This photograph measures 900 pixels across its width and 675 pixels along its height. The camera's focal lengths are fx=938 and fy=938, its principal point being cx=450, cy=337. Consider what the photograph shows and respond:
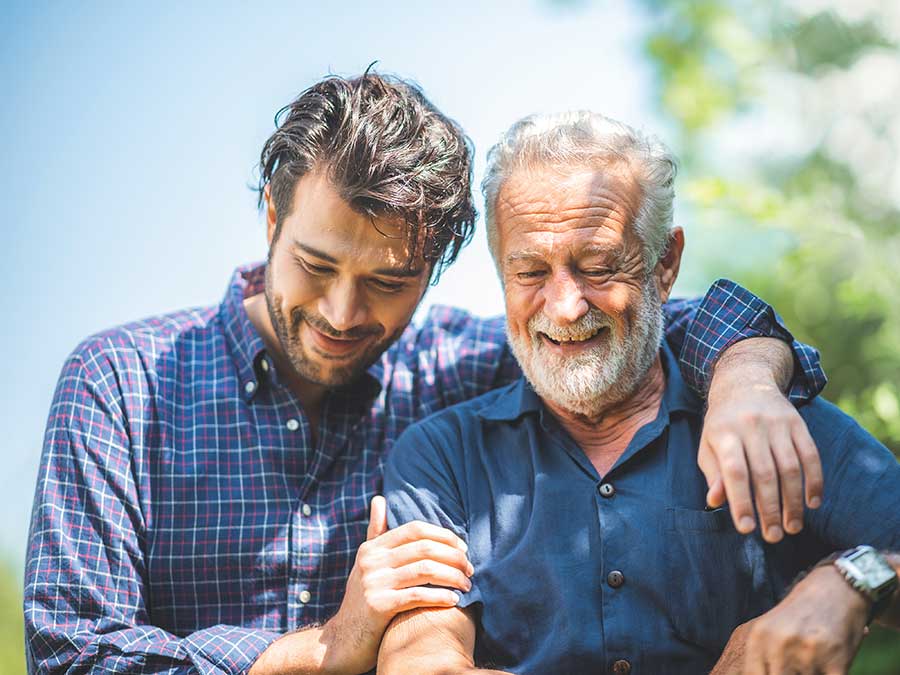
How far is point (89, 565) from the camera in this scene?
104 inches

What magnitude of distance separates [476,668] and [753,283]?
135 inches

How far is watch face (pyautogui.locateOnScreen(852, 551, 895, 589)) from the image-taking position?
197 centimetres

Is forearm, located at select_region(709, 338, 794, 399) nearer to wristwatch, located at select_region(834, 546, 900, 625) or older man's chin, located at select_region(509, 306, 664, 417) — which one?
older man's chin, located at select_region(509, 306, 664, 417)

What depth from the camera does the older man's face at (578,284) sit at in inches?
102

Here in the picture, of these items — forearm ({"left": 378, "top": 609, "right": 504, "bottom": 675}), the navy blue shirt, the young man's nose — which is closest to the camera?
forearm ({"left": 378, "top": 609, "right": 504, "bottom": 675})

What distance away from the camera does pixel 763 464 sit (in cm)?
193

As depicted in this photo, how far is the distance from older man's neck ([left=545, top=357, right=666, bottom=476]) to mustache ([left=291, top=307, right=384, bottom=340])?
0.60 m

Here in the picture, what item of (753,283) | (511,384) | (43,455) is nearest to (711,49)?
(753,283)

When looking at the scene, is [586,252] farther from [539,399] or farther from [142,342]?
[142,342]

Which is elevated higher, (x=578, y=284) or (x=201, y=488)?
(x=578, y=284)

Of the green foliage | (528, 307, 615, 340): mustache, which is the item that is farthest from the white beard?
the green foliage

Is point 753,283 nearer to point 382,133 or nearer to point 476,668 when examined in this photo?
point 382,133

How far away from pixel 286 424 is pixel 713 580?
53.9 inches

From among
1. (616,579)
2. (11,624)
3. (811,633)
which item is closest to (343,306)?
(616,579)
